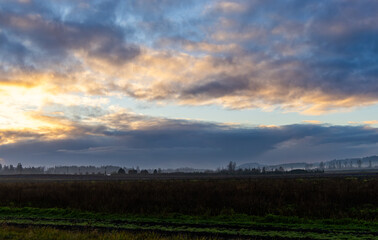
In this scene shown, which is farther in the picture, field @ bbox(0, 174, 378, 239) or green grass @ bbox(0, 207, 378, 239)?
green grass @ bbox(0, 207, 378, 239)

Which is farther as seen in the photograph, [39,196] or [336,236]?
[39,196]

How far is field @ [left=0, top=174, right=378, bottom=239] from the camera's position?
1581 cm

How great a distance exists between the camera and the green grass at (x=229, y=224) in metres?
16.3

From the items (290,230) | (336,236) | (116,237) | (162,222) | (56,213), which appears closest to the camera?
(116,237)

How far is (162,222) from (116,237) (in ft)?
22.7

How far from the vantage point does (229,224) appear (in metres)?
19.1

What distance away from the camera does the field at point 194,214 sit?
15.8 m

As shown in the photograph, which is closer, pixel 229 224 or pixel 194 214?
pixel 229 224

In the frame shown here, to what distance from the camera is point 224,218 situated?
853 inches

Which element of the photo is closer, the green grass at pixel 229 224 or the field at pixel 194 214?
the field at pixel 194 214

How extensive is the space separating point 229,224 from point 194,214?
466 centimetres

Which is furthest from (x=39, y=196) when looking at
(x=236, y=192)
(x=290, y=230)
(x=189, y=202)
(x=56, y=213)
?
Result: (x=290, y=230)

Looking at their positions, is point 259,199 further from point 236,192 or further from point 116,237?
point 116,237

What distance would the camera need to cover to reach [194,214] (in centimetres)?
2320
